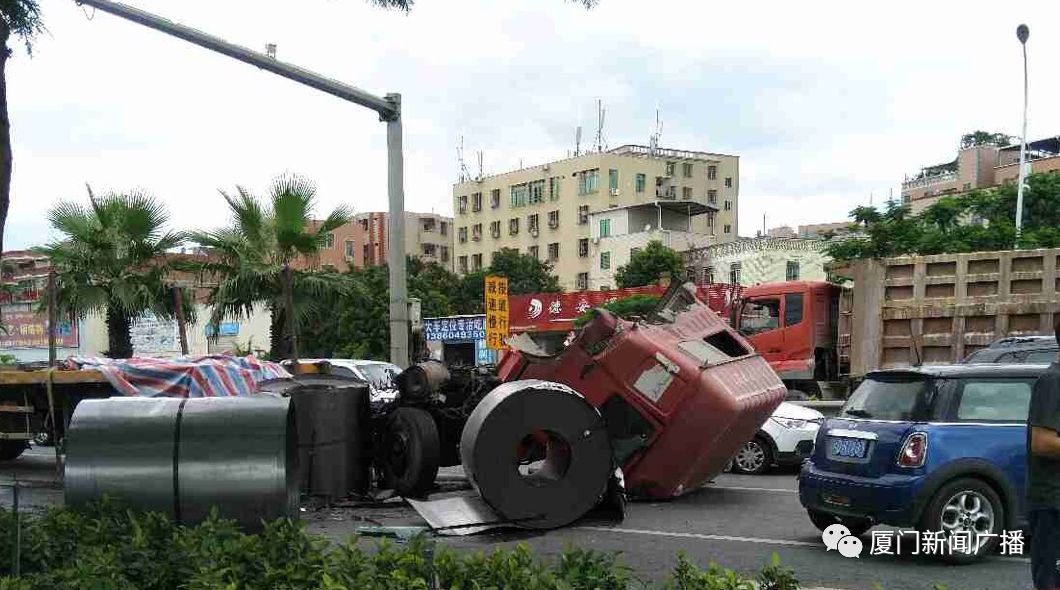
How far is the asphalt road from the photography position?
7309 millimetres

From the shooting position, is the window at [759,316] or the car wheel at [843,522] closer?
the car wheel at [843,522]

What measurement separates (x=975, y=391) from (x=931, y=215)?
98.1 feet

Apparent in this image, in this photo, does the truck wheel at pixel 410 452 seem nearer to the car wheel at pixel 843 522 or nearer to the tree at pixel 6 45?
the car wheel at pixel 843 522

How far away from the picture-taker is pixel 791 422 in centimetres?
1417

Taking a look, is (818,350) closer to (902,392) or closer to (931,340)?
(931,340)

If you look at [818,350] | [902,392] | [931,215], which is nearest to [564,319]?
[931,215]

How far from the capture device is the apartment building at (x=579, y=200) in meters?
86.2

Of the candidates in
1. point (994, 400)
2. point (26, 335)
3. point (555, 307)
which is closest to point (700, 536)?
point (994, 400)

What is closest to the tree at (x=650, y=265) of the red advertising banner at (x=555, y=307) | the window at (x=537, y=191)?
the red advertising banner at (x=555, y=307)

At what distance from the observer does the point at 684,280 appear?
39.1 ft

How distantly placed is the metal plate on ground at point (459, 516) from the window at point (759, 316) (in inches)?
411

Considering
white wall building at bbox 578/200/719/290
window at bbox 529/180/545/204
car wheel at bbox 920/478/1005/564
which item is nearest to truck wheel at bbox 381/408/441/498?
car wheel at bbox 920/478/1005/564

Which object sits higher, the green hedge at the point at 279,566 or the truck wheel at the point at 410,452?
the green hedge at the point at 279,566

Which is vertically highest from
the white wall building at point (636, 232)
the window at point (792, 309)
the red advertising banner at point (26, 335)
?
the white wall building at point (636, 232)
